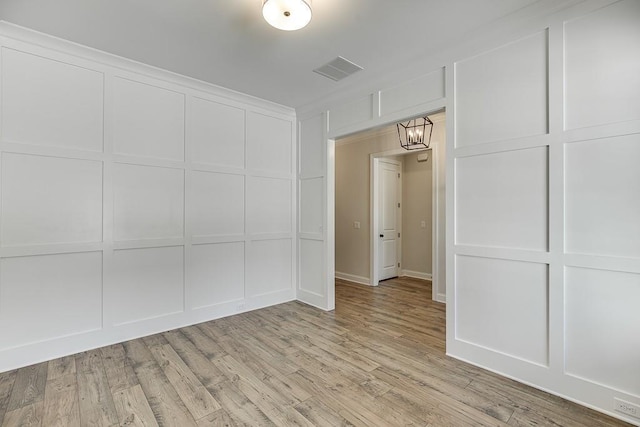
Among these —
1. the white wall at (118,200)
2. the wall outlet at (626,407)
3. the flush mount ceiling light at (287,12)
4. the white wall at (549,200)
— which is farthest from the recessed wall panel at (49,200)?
the wall outlet at (626,407)

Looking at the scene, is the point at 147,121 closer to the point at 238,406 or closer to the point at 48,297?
the point at 48,297

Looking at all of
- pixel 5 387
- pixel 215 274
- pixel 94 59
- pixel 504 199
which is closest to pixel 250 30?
pixel 94 59

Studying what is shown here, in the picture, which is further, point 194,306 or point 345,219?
point 345,219

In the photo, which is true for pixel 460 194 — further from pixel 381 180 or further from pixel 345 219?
pixel 345 219

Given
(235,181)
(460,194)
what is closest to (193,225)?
(235,181)

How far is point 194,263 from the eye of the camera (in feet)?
11.8

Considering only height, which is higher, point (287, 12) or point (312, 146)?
point (287, 12)

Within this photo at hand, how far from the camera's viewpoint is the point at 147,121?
10.7 feet

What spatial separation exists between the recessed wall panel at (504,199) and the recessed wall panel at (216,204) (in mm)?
2689

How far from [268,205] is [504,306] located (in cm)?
308

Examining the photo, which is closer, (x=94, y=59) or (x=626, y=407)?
(x=626, y=407)

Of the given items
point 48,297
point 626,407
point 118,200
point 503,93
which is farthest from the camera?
point 118,200

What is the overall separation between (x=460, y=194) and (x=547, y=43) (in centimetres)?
129

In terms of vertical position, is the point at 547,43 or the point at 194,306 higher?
the point at 547,43
